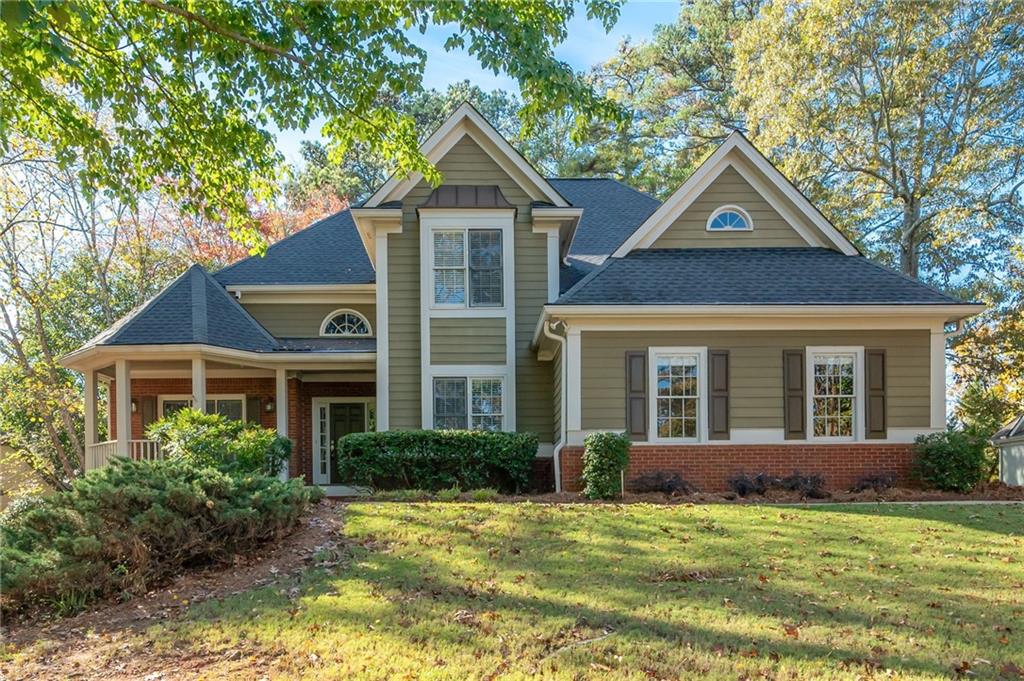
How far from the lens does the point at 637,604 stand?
664cm

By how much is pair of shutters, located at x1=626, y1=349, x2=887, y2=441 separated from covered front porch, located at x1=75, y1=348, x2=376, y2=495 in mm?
5524

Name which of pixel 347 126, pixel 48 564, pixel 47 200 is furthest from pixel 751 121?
pixel 48 564

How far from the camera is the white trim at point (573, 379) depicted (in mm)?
13141

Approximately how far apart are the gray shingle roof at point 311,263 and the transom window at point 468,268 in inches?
103

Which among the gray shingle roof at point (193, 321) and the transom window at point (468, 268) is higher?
the transom window at point (468, 268)

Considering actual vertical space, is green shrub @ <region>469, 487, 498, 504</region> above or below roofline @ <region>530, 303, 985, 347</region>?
below

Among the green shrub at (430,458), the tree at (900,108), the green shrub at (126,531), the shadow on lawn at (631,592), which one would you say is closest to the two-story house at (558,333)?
the green shrub at (430,458)

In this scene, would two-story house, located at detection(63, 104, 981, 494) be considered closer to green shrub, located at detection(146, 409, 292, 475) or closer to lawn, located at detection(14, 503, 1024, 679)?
green shrub, located at detection(146, 409, 292, 475)

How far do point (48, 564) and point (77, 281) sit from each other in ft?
61.4

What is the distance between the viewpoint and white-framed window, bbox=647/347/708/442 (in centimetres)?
1338

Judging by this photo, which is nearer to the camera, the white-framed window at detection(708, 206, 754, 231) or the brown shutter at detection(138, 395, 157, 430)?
the white-framed window at detection(708, 206, 754, 231)

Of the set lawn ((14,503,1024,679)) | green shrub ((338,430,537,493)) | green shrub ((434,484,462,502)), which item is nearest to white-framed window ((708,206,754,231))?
green shrub ((338,430,537,493))

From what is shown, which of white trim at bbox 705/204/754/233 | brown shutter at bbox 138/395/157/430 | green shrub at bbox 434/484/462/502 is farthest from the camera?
brown shutter at bbox 138/395/157/430

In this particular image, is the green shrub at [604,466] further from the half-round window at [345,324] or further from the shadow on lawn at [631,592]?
the half-round window at [345,324]
